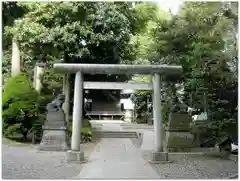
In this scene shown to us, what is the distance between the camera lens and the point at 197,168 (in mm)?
9461

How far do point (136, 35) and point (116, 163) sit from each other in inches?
503

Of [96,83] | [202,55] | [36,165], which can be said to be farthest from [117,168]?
[202,55]

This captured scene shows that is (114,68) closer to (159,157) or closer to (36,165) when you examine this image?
(159,157)

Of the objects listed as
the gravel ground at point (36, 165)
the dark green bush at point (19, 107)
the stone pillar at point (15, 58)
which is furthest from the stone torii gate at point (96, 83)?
the stone pillar at point (15, 58)

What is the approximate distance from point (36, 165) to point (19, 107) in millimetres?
6002

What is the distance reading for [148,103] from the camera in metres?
30.8

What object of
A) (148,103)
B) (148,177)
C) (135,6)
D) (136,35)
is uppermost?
(135,6)

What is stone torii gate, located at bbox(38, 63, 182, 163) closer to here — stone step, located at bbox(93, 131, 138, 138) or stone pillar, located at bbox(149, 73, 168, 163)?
stone pillar, located at bbox(149, 73, 168, 163)

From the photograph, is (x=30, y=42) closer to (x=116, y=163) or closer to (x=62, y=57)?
(x=62, y=57)

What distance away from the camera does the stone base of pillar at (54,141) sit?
1332 cm

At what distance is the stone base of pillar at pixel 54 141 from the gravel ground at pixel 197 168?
3347mm

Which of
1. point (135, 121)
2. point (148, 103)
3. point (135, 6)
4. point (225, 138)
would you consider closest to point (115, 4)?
point (135, 6)

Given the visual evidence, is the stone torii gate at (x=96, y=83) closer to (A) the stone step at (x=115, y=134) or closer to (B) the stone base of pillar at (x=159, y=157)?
(B) the stone base of pillar at (x=159, y=157)

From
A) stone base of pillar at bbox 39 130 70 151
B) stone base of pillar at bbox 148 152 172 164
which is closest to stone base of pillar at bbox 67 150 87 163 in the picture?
stone base of pillar at bbox 148 152 172 164
